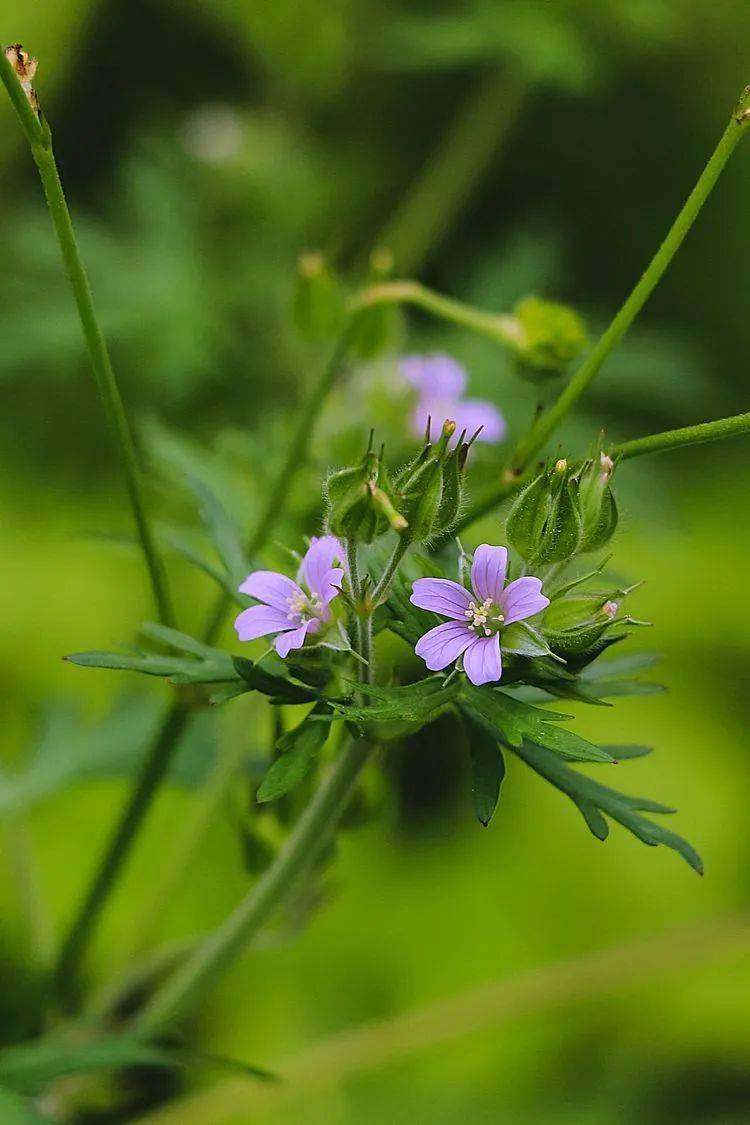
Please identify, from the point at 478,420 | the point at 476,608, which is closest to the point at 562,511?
the point at 476,608

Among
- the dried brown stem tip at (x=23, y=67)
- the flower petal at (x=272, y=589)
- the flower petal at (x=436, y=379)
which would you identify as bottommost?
the flower petal at (x=272, y=589)

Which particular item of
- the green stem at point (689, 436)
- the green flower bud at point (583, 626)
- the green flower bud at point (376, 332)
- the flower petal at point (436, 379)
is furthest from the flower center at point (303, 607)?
the flower petal at point (436, 379)

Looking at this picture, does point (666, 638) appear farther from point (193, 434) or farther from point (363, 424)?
point (363, 424)

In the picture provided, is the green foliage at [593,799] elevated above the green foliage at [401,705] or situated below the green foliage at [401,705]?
below

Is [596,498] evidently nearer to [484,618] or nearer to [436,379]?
[484,618]

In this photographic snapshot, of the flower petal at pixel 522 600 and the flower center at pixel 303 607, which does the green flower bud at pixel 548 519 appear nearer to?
the flower petal at pixel 522 600

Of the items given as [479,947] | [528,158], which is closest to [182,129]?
[528,158]

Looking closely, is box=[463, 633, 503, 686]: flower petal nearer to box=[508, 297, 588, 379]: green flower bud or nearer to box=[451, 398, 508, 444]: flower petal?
box=[508, 297, 588, 379]: green flower bud
